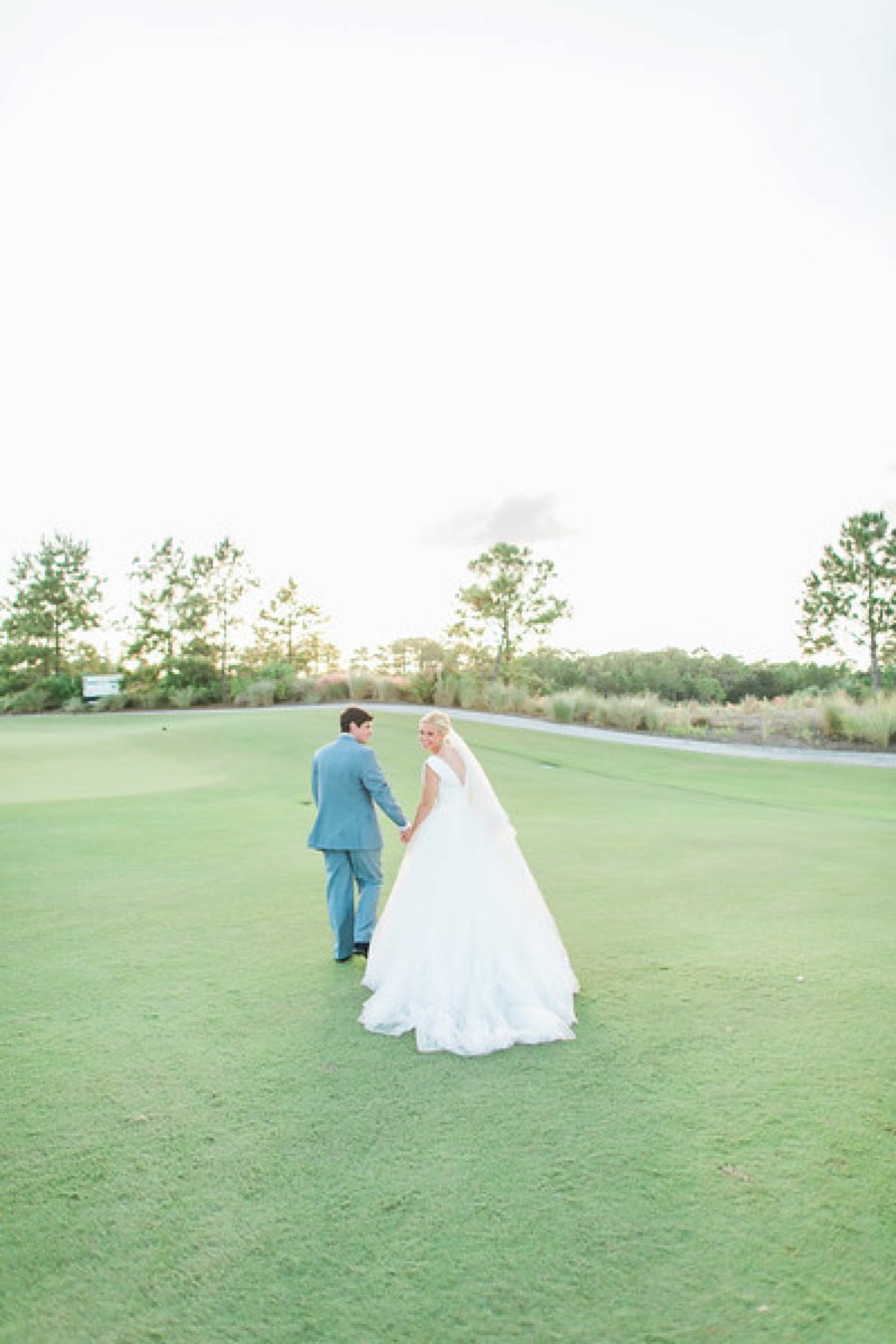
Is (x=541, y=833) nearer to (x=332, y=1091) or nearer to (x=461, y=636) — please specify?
(x=332, y=1091)

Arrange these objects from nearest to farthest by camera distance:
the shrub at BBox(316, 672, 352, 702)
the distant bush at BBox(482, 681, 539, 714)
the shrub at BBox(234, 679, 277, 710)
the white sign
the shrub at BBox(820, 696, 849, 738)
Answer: the shrub at BBox(820, 696, 849, 738) < the distant bush at BBox(482, 681, 539, 714) < the shrub at BBox(316, 672, 352, 702) < the shrub at BBox(234, 679, 277, 710) < the white sign

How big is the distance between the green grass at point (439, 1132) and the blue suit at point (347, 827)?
0.36 meters

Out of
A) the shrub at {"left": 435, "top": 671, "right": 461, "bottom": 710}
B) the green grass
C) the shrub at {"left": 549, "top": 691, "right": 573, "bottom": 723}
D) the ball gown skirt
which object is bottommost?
the green grass

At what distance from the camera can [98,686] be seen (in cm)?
3872

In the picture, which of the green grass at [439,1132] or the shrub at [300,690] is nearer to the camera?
the green grass at [439,1132]

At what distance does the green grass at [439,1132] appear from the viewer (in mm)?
2455

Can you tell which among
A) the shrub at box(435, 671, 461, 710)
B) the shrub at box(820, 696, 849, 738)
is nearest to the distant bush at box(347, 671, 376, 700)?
the shrub at box(435, 671, 461, 710)

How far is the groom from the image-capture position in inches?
233

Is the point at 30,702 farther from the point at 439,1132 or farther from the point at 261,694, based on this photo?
the point at 439,1132

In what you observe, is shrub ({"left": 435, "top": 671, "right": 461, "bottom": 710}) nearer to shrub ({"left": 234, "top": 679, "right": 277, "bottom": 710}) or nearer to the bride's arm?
shrub ({"left": 234, "top": 679, "right": 277, "bottom": 710})

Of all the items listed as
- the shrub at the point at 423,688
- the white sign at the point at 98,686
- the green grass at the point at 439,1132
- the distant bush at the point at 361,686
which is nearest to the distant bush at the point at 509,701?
the shrub at the point at 423,688

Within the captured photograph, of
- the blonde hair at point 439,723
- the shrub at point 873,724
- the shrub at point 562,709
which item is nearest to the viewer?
the blonde hair at point 439,723

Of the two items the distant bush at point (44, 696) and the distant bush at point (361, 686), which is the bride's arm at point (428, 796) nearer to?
the distant bush at point (361, 686)

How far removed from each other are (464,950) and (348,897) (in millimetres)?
1491
